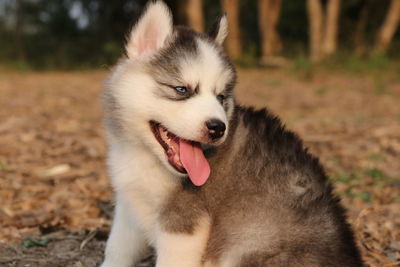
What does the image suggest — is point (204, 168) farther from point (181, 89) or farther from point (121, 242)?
point (121, 242)

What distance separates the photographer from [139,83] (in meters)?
3.24

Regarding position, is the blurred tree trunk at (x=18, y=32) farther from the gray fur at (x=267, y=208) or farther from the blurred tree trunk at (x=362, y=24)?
the gray fur at (x=267, y=208)

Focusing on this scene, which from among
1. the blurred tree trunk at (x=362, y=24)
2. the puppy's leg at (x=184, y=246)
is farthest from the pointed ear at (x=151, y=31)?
the blurred tree trunk at (x=362, y=24)

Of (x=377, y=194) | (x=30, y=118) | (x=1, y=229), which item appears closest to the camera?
(x=1, y=229)

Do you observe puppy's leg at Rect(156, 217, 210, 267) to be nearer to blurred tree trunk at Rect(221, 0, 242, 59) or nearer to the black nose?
the black nose

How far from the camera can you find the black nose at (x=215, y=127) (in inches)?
116

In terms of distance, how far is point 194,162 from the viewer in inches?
122

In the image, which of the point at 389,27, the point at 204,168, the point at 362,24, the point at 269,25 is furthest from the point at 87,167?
the point at 362,24

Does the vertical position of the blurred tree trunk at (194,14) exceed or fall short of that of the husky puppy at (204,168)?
it exceeds it

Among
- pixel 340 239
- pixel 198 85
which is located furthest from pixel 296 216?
pixel 198 85

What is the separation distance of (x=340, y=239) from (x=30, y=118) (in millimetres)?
6430

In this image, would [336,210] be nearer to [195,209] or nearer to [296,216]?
[296,216]

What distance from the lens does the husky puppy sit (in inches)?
116

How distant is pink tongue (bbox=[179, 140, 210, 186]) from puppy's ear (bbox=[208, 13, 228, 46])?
0.82 meters
